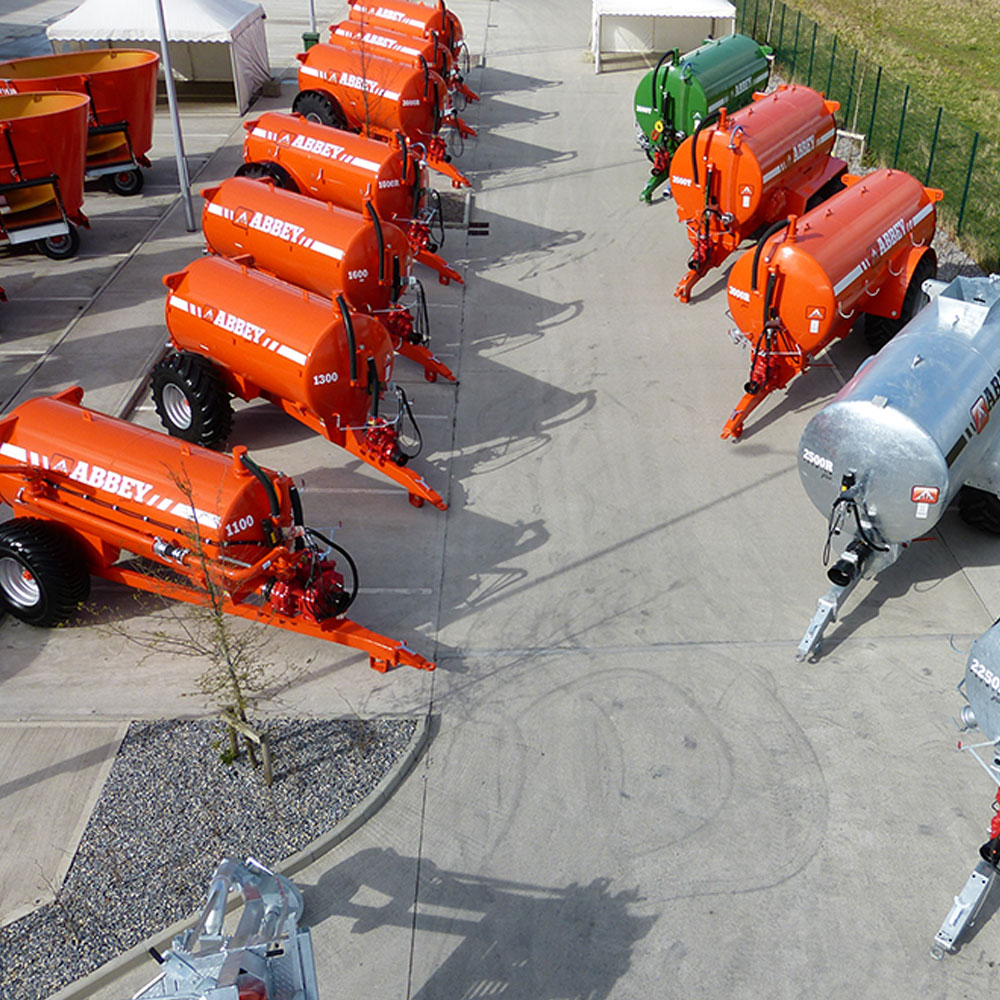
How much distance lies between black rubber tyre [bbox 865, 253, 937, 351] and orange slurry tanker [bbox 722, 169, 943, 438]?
1.5 inches

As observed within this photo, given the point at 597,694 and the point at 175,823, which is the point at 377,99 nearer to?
the point at 597,694

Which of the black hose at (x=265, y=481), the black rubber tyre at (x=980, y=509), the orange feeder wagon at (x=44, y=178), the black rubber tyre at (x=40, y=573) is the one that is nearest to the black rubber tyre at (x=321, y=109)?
the orange feeder wagon at (x=44, y=178)

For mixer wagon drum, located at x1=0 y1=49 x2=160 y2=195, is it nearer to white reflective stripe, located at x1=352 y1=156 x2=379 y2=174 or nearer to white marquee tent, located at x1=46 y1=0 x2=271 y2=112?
white marquee tent, located at x1=46 y1=0 x2=271 y2=112

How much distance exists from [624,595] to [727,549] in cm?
157

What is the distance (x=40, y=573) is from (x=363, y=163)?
9934 millimetres

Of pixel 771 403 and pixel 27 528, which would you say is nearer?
pixel 27 528

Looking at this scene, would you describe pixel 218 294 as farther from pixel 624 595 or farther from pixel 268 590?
pixel 624 595

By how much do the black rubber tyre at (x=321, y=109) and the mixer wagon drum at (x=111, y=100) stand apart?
3309 millimetres

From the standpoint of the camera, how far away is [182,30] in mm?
24953

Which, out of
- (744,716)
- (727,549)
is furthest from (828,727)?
(727,549)

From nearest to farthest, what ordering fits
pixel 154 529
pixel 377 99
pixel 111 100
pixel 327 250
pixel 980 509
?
pixel 154 529
pixel 980 509
pixel 327 250
pixel 111 100
pixel 377 99

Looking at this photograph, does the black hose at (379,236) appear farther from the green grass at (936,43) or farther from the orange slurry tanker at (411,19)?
the green grass at (936,43)

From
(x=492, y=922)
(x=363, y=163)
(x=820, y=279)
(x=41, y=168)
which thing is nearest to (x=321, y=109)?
(x=363, y=163)

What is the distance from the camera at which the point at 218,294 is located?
44.5 feet
